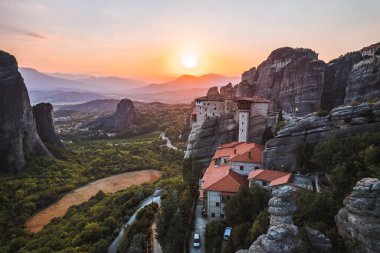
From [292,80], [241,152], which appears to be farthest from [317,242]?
[292,80]

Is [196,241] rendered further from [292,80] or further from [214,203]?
[292,80]

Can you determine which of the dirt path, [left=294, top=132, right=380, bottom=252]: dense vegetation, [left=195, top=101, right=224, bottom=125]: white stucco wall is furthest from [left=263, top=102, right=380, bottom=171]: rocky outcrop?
the dirt path

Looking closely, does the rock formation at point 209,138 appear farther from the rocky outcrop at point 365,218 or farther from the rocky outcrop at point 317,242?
the rocky outcrop at point 365,218

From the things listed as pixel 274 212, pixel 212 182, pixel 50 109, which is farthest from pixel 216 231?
pixel 50 109

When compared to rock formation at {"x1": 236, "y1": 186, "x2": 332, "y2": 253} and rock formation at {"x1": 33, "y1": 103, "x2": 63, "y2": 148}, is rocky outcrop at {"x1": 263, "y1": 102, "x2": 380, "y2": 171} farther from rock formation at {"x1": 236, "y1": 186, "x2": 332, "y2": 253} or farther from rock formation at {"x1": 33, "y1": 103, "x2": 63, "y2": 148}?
rock formation at {"x1": 33, "y1": 103, "x2": 63, "y2": 148}

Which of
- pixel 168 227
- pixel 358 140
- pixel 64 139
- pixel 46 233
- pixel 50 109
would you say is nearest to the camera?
pixel 358 140

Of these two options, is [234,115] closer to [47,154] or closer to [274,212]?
[274,212]
